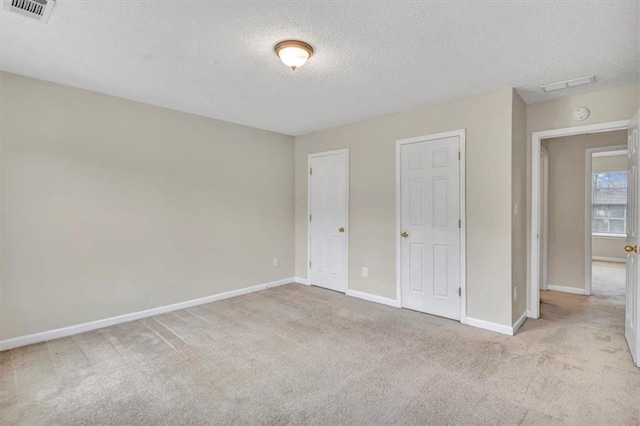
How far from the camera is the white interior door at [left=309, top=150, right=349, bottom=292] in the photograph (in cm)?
468

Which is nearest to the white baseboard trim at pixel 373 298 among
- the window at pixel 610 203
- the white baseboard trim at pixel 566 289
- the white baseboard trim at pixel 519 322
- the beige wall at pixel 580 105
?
the white baseboard trim at pixel 519 322

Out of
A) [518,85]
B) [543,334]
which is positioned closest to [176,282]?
[543,334]

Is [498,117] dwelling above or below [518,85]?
below

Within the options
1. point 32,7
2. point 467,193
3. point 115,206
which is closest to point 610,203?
point 467,193

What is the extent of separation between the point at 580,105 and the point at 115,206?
495cm

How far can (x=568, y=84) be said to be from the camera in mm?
3010

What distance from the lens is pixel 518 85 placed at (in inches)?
121

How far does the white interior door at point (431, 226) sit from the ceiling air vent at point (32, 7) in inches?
133

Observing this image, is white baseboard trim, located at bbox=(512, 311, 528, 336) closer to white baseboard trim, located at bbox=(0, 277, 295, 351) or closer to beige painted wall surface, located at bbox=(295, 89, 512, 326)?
beige painted wall surface, located at bbox=(295, 89, 512, 326)

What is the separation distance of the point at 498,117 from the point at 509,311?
1.93m

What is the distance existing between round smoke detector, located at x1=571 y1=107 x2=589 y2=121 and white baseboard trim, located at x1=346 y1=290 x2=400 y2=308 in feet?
9.10

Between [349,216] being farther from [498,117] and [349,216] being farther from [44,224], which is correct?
[44,224]

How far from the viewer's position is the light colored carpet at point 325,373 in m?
1.98

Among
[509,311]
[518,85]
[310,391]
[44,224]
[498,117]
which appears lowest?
[310,391]
